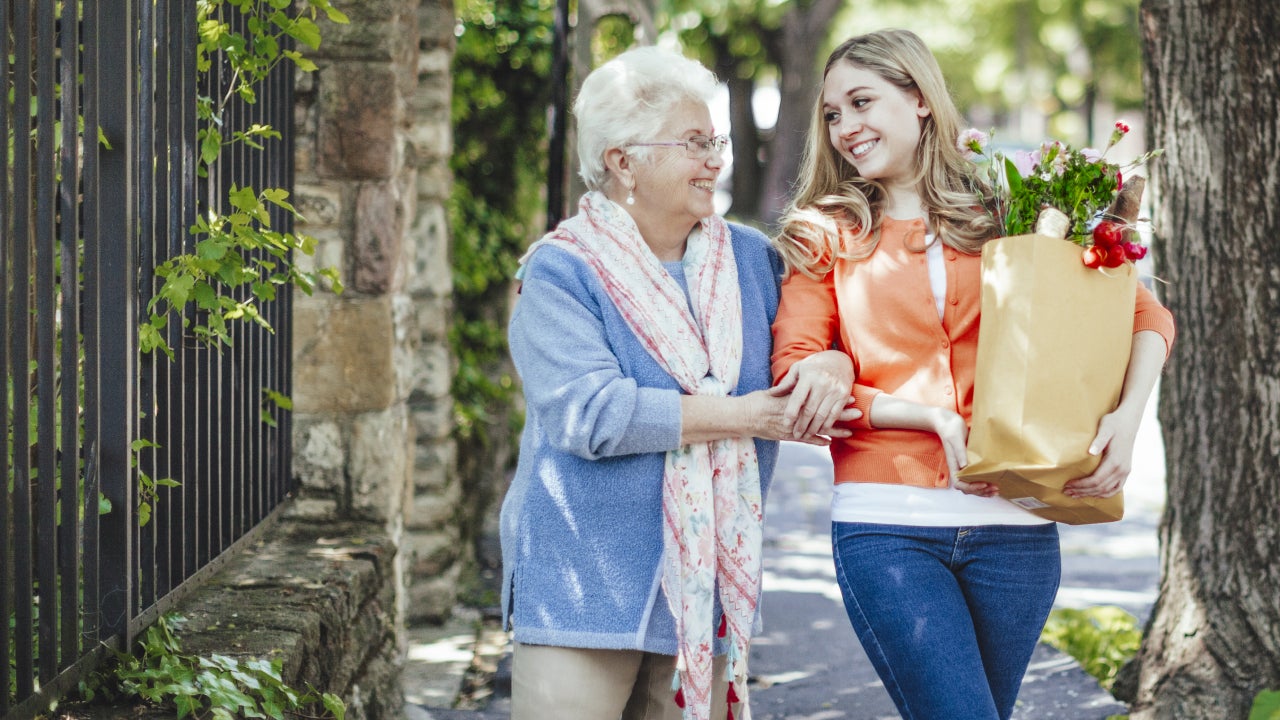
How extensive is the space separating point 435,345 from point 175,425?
2614 millimetres

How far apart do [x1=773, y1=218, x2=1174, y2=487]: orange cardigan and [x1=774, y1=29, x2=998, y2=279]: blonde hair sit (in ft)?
0.13

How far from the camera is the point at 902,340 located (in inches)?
91.8

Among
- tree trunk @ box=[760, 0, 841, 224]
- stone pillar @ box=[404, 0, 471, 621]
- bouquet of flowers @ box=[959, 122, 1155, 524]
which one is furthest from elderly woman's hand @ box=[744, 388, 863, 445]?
tree trunk @ box=[760, 0, 841, 224]

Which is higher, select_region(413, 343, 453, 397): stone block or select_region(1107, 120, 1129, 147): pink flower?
select_region(1107, 120, 1129, 147): pink flower

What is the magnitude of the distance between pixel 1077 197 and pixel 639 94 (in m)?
0.83

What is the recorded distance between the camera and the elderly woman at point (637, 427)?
2.31 m

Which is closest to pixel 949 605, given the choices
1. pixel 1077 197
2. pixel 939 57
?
pixel 1077 197

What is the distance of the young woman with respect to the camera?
86.5 inches

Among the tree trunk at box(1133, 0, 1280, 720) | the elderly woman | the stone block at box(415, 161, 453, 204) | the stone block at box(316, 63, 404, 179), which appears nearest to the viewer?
the elderly woman

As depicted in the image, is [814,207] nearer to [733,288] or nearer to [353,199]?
[733,288]

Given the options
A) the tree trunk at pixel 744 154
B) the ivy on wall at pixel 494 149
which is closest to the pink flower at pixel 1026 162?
the ivy on wall at pixel 494 149

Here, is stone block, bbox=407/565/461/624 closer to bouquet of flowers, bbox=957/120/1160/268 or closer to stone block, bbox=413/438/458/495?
stone block, bbox=413/438/458/495

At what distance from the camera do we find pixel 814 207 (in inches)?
98.7

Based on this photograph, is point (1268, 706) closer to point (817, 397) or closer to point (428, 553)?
point (817, 397)
